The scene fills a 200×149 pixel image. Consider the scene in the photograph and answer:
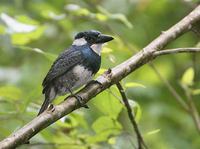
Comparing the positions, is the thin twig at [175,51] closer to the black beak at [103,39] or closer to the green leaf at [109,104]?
the green leaf at [109,104]

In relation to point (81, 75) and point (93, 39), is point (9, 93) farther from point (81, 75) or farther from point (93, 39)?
point (93, 39)

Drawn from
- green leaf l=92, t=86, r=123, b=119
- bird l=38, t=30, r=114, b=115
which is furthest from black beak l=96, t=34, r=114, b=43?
green leaf l=92, t=86, r=123, b=119

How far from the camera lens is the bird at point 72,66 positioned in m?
3.33

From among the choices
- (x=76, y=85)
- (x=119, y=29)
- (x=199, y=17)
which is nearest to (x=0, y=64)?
(x=119, y=29)

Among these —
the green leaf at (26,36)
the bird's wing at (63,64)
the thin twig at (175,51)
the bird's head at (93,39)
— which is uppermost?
the green leaf at (26,36)

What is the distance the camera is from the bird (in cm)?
333

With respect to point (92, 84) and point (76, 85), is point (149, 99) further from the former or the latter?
point (92, 84)

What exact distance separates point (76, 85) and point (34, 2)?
225 centimetres

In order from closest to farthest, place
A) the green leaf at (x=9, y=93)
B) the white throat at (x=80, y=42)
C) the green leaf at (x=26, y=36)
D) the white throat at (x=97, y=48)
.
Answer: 1. the green leaf at (x=9, y=93)
2. the white throat at (x=97, y=48)
3. the white throat at (x=80, y=42)
4. the green leaf at (x=26, y=36)

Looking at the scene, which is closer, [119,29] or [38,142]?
[38,142]

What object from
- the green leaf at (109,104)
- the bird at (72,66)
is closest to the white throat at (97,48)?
the bird at (72,66)

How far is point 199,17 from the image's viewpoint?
2998 mm

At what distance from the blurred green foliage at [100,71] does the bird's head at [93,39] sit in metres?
0.09

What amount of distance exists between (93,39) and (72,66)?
200mm
